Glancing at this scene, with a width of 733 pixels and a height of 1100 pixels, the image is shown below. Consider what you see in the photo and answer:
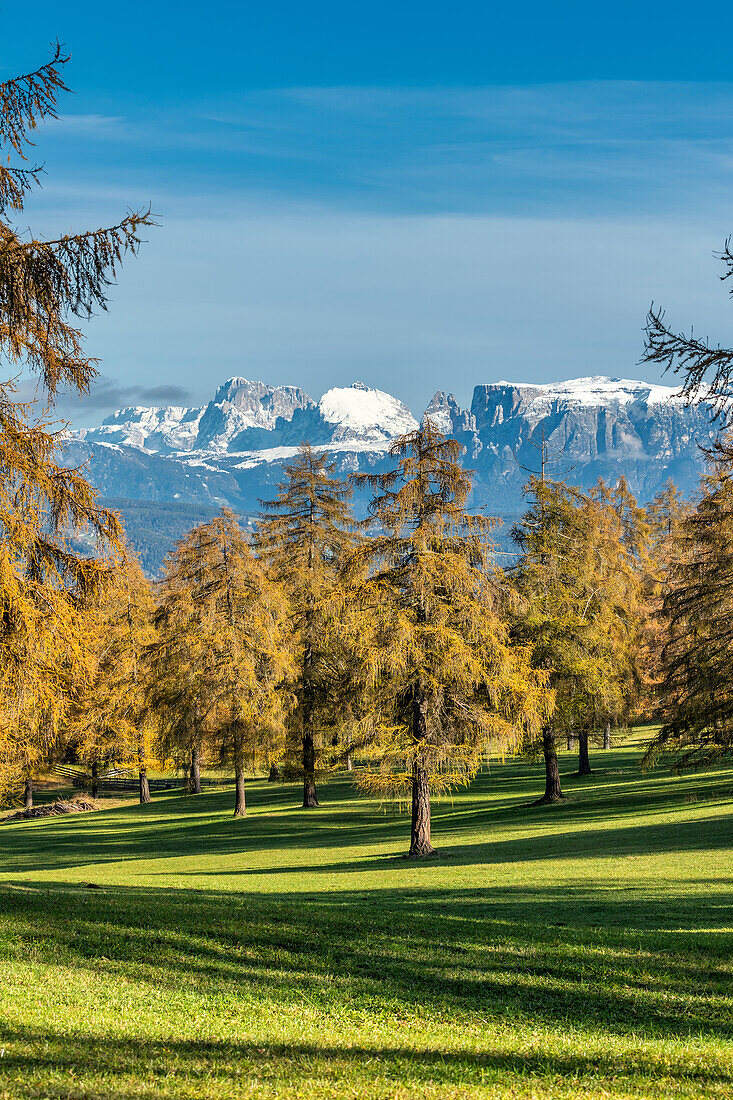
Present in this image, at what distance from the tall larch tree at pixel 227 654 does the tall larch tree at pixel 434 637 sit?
1297 centimetres

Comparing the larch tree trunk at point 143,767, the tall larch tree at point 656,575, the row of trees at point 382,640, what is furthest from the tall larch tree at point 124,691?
the tall larch tree at point 656,575

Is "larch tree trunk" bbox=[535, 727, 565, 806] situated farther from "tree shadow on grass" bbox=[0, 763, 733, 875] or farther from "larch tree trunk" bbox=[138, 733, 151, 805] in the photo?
"larch tree trunk" bbox=[138, 733, 151, 805]

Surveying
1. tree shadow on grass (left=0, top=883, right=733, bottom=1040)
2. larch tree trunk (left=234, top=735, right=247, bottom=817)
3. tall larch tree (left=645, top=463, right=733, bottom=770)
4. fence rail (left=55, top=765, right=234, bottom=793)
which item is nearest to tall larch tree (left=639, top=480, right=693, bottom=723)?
tall larch tree (left=645, top=463, right=733, bottom=770)

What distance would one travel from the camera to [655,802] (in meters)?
31.1

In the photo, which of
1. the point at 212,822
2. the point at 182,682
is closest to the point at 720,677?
the point at 182,682

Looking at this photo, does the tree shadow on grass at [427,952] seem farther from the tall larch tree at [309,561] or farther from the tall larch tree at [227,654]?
the tall larch tree at [309,561]

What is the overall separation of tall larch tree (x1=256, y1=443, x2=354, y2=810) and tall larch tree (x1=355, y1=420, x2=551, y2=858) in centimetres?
1469

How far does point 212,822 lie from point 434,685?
21336 millimetres

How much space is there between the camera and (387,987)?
9.15 m

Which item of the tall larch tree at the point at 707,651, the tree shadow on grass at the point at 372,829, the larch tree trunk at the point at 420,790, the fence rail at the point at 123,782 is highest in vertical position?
the tall larch tree at the point at 707,651

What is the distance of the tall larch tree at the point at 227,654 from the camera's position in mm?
34781

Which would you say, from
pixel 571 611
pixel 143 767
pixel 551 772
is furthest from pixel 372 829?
pixel 143 767

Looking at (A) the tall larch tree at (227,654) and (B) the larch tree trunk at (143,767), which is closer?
(A) the tall larch tree at (227,654)

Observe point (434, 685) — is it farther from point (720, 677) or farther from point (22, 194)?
point (22, 194)
